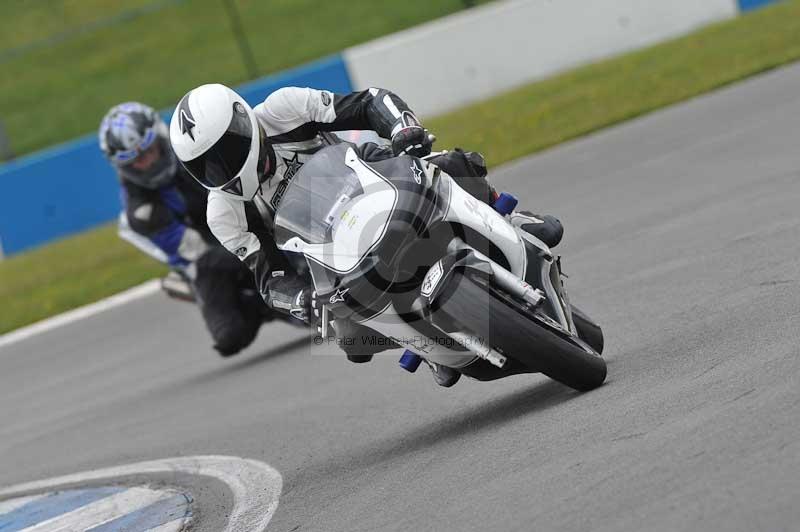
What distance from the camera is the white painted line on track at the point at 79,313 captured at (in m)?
14.1

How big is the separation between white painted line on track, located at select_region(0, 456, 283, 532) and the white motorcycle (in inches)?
33.0

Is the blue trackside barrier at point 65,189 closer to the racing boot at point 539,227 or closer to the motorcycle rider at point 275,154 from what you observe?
the motorcycle rider at point 275,154

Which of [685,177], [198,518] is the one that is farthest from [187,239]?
[198,518]

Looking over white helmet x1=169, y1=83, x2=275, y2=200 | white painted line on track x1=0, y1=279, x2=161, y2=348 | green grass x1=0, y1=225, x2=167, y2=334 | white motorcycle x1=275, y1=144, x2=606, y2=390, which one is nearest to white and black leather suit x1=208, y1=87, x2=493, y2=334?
white helmet x1=169, y1=83, x2=275, y2=200

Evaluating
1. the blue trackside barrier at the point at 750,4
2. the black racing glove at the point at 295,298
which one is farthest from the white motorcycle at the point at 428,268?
the blue trackside barrier at the point at 750,4

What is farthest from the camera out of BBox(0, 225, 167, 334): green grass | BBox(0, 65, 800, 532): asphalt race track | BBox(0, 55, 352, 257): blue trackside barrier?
BBox(0, 55, 352, 257): blue trackside barrier

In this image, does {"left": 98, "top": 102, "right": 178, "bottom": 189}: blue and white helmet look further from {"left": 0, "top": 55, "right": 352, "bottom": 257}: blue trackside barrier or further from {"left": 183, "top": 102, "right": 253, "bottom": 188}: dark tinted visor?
{"left": 0, "top": 55, "right": 352, "bottom": 257}: blue trackside barrier

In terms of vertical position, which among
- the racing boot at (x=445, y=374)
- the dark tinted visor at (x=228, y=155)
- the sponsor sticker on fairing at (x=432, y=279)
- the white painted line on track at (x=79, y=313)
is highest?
the dark tinted visor at (x=228, y=155)

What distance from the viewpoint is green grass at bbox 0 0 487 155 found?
80.1ft

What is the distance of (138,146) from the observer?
10164mm

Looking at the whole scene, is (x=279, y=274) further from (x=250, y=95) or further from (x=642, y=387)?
(x=250, y=95)

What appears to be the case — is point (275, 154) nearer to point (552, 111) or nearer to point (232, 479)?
point (232, 479)

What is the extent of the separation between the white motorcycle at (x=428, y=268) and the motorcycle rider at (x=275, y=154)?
0.24 m

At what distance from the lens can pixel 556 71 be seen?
19.5 meters
